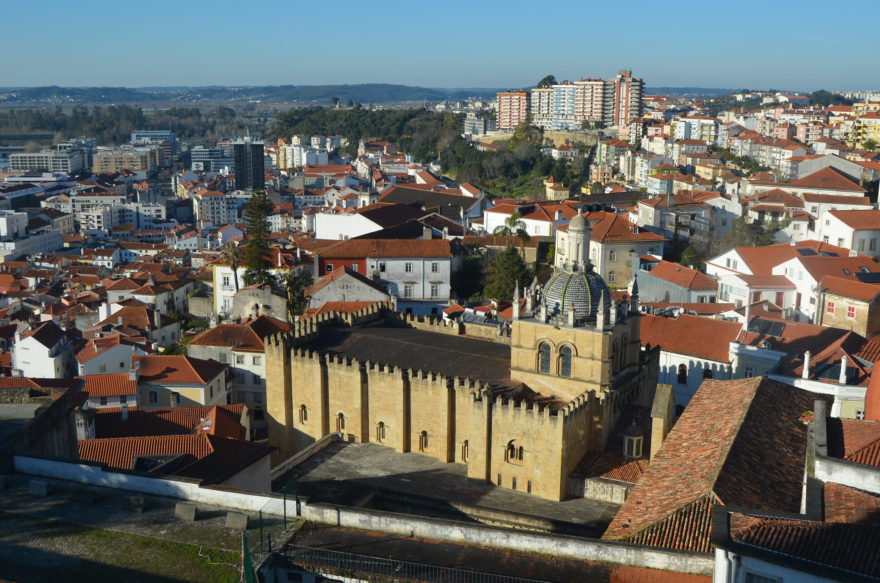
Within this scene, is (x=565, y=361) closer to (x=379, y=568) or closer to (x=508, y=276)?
(x=379, y=568)

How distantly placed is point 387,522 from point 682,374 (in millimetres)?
22392

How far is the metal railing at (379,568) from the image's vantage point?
51.8 ft

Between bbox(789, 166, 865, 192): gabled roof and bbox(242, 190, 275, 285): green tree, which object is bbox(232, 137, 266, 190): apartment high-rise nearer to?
bbox(242, 190, 275, 285): green tree

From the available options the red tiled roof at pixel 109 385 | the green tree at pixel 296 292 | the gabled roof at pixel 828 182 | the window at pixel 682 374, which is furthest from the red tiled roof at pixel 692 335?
the gabled roof at pixel 828 182

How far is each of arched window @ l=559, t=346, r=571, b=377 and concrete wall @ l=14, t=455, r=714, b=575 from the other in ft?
31.9

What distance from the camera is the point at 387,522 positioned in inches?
689

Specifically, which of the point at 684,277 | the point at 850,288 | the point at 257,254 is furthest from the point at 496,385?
the point at 257,254

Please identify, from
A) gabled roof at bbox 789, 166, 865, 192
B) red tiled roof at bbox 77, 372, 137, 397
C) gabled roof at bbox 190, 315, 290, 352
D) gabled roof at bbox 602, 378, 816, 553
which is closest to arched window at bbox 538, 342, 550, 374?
gabled roof at bbox 602, 378, 816, 553

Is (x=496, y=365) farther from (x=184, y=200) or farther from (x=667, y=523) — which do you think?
(x=184, y=200)

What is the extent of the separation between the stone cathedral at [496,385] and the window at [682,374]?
23.5 feet

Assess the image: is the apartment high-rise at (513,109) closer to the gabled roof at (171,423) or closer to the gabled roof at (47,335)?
the gabled roof at (47,335)

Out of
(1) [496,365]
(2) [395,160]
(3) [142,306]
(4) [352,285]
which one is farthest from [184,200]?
(1) [496,365]

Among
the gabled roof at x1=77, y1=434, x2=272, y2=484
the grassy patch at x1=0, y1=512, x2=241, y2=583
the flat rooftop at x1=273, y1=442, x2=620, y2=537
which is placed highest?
the grassy patch at x1=0, y1=512, x2=241, y2=583

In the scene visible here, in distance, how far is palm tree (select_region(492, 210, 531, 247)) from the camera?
207ft
